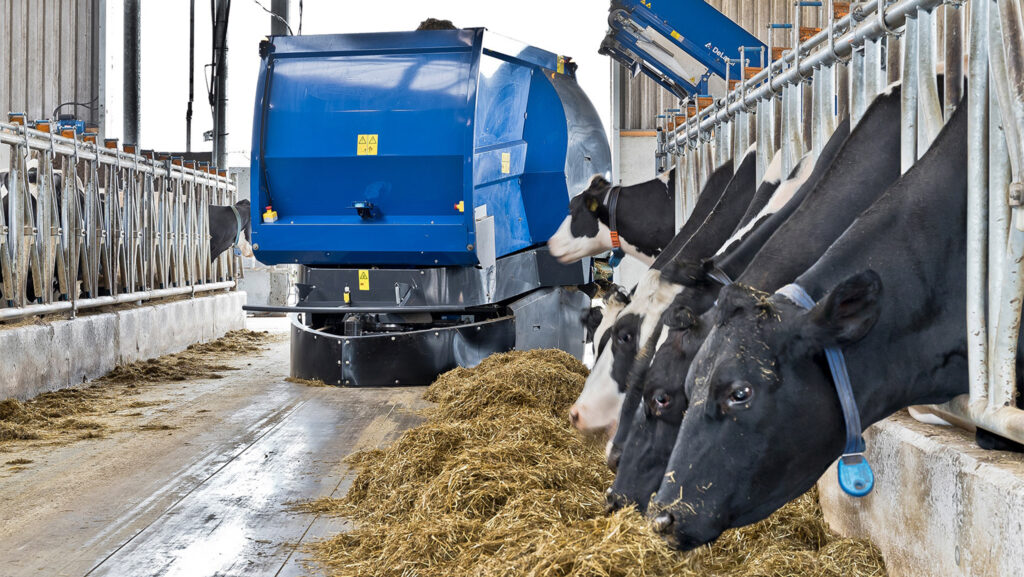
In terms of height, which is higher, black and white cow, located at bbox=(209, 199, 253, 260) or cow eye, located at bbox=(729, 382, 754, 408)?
black and white cow, located at bbox=(209, 199, 253, 260)

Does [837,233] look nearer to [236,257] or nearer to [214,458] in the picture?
[214,458]

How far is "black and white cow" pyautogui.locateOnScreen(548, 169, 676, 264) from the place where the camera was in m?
7.65

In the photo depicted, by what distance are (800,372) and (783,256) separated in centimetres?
63

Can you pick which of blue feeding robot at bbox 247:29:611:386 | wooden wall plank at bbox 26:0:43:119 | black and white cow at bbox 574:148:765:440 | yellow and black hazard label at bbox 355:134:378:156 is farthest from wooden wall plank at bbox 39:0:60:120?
black and white cow at bbox 574:148:765:440

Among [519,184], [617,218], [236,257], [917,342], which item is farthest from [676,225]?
[236,257]

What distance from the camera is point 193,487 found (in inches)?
188

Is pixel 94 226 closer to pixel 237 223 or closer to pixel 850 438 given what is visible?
pixel 237 223

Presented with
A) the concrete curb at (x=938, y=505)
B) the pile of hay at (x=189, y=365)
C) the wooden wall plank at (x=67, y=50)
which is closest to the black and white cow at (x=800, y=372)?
the concrete curb at (x=938, y=505)

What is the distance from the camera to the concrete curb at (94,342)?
23.9ft

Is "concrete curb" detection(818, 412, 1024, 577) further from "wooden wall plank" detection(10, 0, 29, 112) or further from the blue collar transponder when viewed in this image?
"wooden wall plank" detection(10, 0, 29, 112)

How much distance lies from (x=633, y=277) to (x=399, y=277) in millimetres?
11086

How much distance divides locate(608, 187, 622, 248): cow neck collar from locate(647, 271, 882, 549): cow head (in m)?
5.27

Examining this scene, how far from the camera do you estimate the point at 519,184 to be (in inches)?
356

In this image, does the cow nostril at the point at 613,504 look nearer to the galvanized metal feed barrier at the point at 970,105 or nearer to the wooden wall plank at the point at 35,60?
the galvanized metal feed barrier at the point at 970,105
